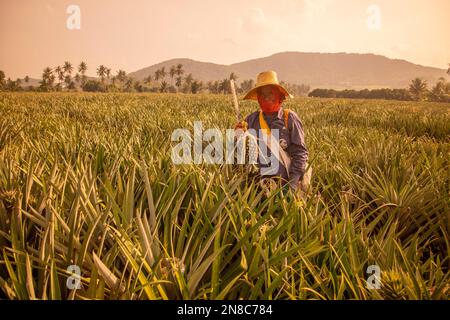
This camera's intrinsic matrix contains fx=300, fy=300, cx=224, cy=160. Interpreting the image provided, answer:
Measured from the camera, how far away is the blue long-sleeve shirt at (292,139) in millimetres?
2551

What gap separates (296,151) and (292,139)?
0.37ft

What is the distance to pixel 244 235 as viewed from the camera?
119 centimetres

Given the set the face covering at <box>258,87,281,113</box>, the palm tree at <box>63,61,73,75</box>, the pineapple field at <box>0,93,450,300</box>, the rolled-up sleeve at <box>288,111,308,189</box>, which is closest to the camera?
the pineapple field at <box>0,93,450,300</box>

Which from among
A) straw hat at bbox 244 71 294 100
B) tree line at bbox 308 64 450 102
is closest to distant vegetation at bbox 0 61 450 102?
tree line at bbox 308 64 450 102

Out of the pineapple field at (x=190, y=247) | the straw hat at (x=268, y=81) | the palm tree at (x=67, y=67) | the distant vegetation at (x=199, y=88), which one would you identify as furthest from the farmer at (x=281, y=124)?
the palm tree at (x=67, y=67)

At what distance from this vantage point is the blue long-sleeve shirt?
2551mm

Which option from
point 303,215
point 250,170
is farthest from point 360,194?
point 303,215

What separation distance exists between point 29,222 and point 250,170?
1.55 m

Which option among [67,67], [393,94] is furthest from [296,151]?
[67,67]

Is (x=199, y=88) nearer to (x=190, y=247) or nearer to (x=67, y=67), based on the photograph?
(x=67, y=67)

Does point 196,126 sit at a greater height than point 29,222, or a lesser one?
greater

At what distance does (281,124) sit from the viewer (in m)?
2.72

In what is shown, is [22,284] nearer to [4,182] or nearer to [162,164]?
[4,182]

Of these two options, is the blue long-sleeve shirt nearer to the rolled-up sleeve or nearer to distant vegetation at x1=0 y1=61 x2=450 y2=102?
the rolled-up sleeve
